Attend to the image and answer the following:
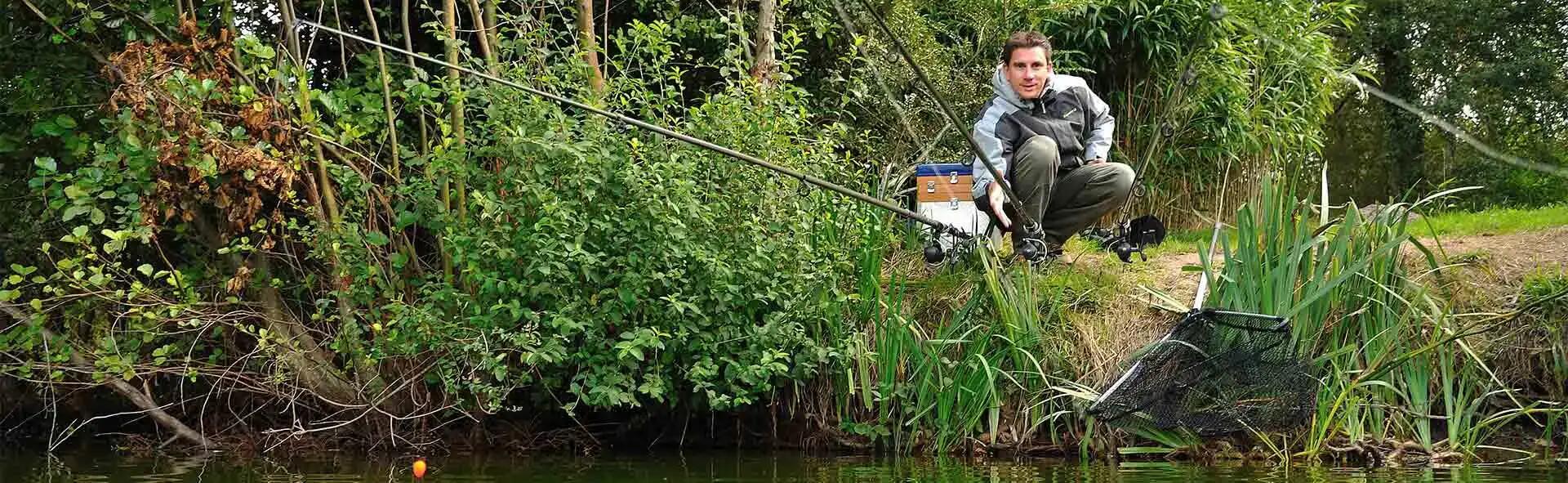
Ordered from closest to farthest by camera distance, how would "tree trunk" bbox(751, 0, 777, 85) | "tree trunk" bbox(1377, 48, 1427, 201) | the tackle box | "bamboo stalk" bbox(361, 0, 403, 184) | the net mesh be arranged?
the net mesh
"bamboo stalk" bbox(361, 0, 403, 184)
the tackle box
"tree trunk" bbox(751, 0, 777, 85)
"tree trunk" bbox(1377, 48, 1427, 201)

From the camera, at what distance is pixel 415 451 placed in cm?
619

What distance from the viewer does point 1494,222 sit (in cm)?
729

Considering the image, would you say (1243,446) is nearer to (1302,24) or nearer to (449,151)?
(449,151)

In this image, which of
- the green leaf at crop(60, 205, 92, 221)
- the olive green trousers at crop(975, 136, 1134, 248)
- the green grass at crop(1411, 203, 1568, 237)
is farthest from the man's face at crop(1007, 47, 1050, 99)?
the green leaf at crop(60, 205, 92, 221)

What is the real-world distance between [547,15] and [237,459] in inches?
87.3

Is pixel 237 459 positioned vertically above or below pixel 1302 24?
below

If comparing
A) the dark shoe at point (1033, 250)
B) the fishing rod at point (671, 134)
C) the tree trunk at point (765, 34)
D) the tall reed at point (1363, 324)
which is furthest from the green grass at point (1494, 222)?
the tree trunk at point (765, 34)

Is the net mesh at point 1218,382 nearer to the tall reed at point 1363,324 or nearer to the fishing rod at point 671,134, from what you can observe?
the tall reed at point 1363,324

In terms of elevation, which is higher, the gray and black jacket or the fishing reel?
the gray and black jacket

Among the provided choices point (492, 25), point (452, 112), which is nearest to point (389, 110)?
point (452, 112)

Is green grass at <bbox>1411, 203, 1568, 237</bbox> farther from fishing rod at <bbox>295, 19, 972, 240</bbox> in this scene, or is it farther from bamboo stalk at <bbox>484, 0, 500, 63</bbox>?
bamboo stalk at <bbox>484, 0, 500, 63</bbox>

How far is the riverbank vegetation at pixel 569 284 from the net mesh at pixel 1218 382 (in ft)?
0.36

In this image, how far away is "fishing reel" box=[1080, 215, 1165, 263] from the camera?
6098 millimetres

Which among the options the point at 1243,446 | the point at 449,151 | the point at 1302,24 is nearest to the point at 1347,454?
the point at 1243,446
